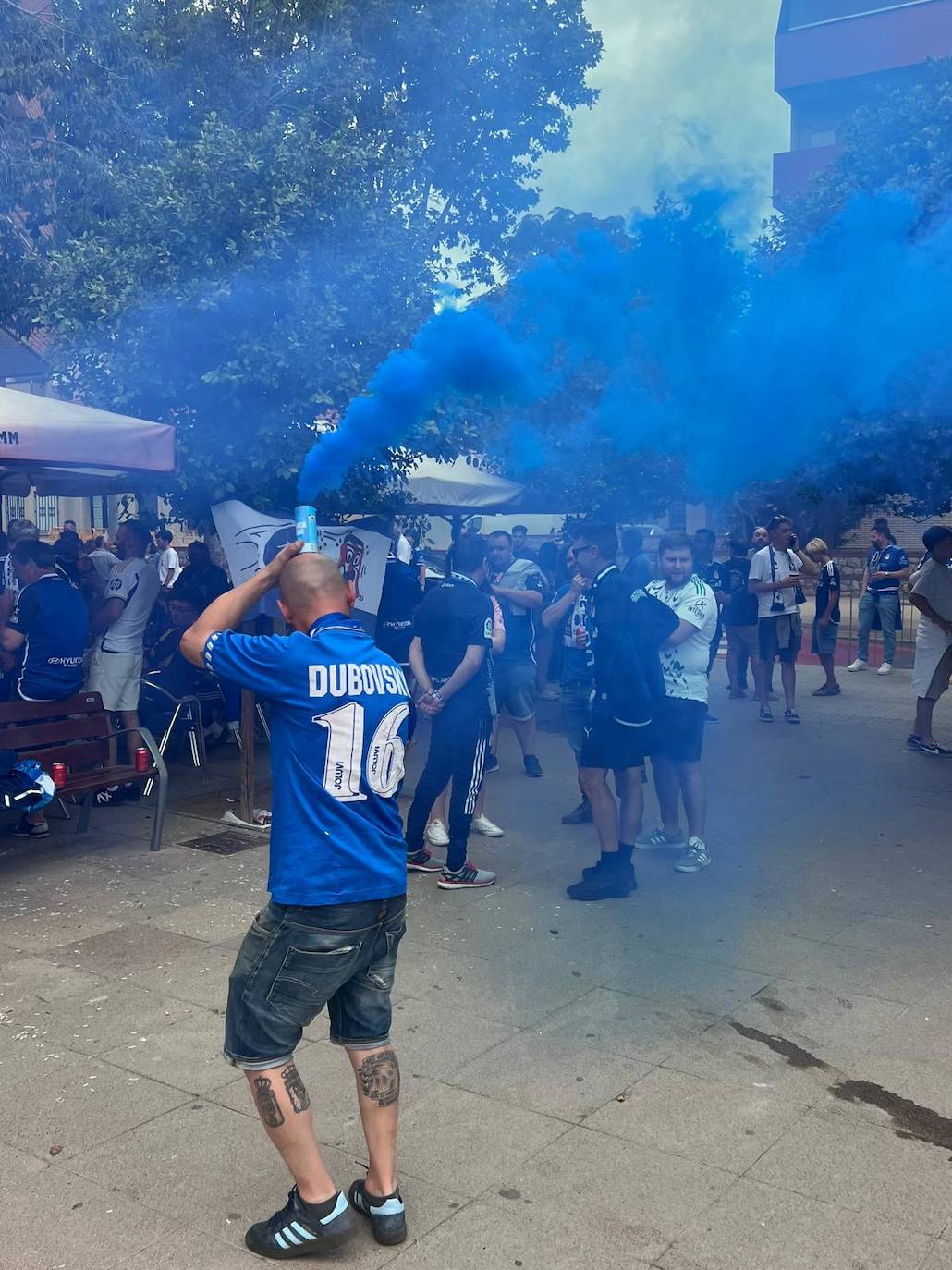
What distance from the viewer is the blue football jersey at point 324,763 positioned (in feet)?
9.46

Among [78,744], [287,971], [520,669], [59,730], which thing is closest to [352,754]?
[287,971]

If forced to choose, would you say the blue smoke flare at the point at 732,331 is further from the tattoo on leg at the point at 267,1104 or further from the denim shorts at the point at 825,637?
the denim shorts at the point at 825,637

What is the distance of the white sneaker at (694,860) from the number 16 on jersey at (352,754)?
3.49m

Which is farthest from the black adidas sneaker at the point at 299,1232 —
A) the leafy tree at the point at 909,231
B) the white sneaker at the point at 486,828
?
the leafy tree at the point at 909,231

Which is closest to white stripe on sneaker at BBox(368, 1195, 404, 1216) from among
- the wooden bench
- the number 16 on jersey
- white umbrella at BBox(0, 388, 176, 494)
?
the number 16 on jersey

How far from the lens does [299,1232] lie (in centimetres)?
284

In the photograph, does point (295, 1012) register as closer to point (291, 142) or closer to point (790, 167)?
point (291, 142)

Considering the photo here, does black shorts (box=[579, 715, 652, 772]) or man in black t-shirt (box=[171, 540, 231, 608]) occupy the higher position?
man in black t-shirt (box=[171, 540, 231, 608])

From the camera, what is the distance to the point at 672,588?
20.8 ft

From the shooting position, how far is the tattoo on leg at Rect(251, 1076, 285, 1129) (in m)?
2.81

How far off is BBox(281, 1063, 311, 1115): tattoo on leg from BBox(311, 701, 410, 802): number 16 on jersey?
2.24 feet

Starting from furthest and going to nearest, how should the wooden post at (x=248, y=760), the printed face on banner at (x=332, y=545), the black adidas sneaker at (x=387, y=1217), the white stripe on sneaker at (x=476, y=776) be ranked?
1. the printed face on banner at (x=332, y=545)
2. the wooden post at (x=248, y=760)
3. the white stripe on sneaker at (x=476, y=776)
4. the black adidas sneaker at (x=387, y=1217)

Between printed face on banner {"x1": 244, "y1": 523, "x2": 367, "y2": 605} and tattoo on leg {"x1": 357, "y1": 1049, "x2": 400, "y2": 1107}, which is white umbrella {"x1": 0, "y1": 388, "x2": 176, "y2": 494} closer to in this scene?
printed face on banner {"x1": 244, "y1": 523, "x2": 367, "y2": 605}

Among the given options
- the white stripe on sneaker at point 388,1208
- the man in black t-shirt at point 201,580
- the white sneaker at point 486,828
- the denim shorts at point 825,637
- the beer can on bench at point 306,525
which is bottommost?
the white stripe on sneaker at point 388,1208
